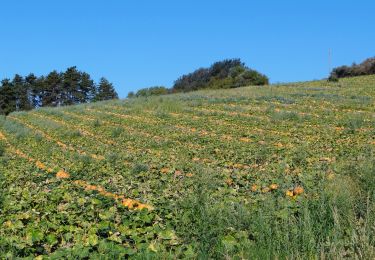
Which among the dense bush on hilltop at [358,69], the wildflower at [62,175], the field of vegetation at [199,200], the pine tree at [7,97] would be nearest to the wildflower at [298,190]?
the field of vegetation at [199,200]

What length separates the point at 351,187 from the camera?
20.2ft

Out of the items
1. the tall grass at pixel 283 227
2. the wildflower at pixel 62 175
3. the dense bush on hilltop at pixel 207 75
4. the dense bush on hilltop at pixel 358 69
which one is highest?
the dense bush on hilltop at pixel 207 75

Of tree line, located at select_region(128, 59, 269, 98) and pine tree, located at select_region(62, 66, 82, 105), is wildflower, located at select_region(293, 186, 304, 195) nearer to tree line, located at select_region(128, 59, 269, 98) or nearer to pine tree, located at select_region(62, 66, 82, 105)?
tree line, located at select_region(128, 59, 269, 98)

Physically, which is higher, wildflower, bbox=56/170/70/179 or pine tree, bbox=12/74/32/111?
pine tree, bbox=12/74/32/111

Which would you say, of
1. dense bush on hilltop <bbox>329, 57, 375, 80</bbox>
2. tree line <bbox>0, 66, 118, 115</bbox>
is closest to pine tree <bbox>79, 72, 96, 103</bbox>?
tree line <bbox>0, 66, 118, 115</bbox>

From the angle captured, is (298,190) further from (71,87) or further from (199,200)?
(71,87)

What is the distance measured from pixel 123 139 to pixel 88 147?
67.6 inches

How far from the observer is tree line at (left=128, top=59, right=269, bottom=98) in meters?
62.4

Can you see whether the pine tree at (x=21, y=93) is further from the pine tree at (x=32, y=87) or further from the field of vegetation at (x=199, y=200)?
the field of vegetation at (x=199, y=200)

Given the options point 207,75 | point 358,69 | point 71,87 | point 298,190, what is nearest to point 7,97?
point 71,87

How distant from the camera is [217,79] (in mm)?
77000

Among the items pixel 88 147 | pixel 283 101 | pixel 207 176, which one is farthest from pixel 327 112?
pixel 207 176

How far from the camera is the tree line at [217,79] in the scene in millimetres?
62375

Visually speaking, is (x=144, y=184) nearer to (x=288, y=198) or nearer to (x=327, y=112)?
(x=288, y=198)
